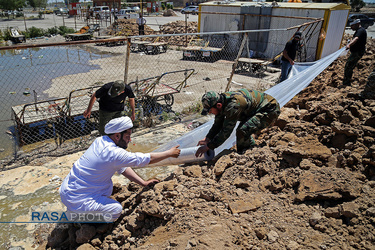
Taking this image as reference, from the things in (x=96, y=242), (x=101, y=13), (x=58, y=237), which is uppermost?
(x=101, y=13)

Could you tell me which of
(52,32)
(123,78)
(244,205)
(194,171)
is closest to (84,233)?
(194,171)

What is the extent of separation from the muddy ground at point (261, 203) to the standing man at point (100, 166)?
0.95 feet

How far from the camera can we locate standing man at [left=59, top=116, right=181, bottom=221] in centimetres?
273

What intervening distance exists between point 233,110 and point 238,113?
0.10m

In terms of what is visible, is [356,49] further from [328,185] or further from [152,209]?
[152,209]

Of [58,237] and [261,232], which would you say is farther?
[58,237]

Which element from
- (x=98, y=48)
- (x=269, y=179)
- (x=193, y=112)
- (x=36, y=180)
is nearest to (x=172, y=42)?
(x=98, y=48)

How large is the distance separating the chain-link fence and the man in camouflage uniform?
2.55 meters

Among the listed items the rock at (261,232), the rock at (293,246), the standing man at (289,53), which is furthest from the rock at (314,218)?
the standing man at (289,53)

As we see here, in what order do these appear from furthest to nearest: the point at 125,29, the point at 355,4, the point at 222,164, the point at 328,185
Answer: the point at 355,4, the point at 125,29, the point at 222,164, the point at 328,185

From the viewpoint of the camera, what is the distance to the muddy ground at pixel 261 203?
235 centimetres

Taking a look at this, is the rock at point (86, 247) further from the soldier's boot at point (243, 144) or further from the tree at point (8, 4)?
the tree at point (8, 4)

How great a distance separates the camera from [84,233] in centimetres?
286

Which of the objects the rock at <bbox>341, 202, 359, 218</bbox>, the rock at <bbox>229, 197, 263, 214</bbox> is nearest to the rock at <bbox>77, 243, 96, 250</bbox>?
the rock at <bbox>229, 197, 263, 214</bbox>
